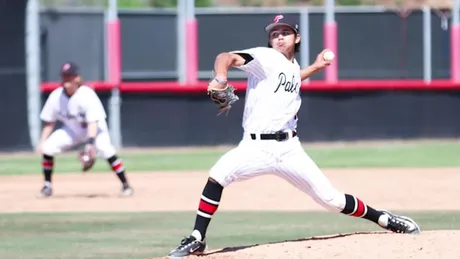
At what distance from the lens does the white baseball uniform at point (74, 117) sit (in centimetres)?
1197

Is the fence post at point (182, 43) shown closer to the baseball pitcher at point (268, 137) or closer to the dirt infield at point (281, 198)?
the dirt infield at point (281, 198)

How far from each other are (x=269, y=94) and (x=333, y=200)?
0.90 meters

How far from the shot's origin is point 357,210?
7.74 m

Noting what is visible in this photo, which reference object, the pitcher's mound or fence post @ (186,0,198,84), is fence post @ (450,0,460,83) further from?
the pitcher's mound

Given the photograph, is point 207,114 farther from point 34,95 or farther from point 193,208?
point 193,208

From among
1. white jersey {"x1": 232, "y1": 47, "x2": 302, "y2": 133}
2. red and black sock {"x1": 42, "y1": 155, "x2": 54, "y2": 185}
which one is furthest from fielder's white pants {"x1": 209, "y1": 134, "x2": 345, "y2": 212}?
red and black sock {"x1": 42, "y1": 155, "x2": 54, "y2": 185}

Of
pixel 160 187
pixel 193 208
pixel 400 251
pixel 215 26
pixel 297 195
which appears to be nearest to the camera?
pixel 400 251

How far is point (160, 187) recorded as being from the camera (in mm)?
13516

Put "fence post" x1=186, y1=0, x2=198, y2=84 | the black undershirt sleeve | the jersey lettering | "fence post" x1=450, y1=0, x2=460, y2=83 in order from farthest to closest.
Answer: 1. "fence post" x1=450, y1=0, x2=460, y2=83
2. "fence post" x1=186, y1=0, x2=198, y2=84
3. the jersey lettering
4. the black undershirt sleeve

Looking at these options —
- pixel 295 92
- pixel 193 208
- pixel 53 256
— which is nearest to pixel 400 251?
pixel 295 92

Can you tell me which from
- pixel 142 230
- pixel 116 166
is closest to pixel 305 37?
pixel 116 166

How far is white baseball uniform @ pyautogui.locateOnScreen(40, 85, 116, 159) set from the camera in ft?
39.3

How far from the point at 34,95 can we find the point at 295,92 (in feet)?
44.2

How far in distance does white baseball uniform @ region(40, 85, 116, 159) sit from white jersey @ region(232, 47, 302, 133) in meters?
4.89
